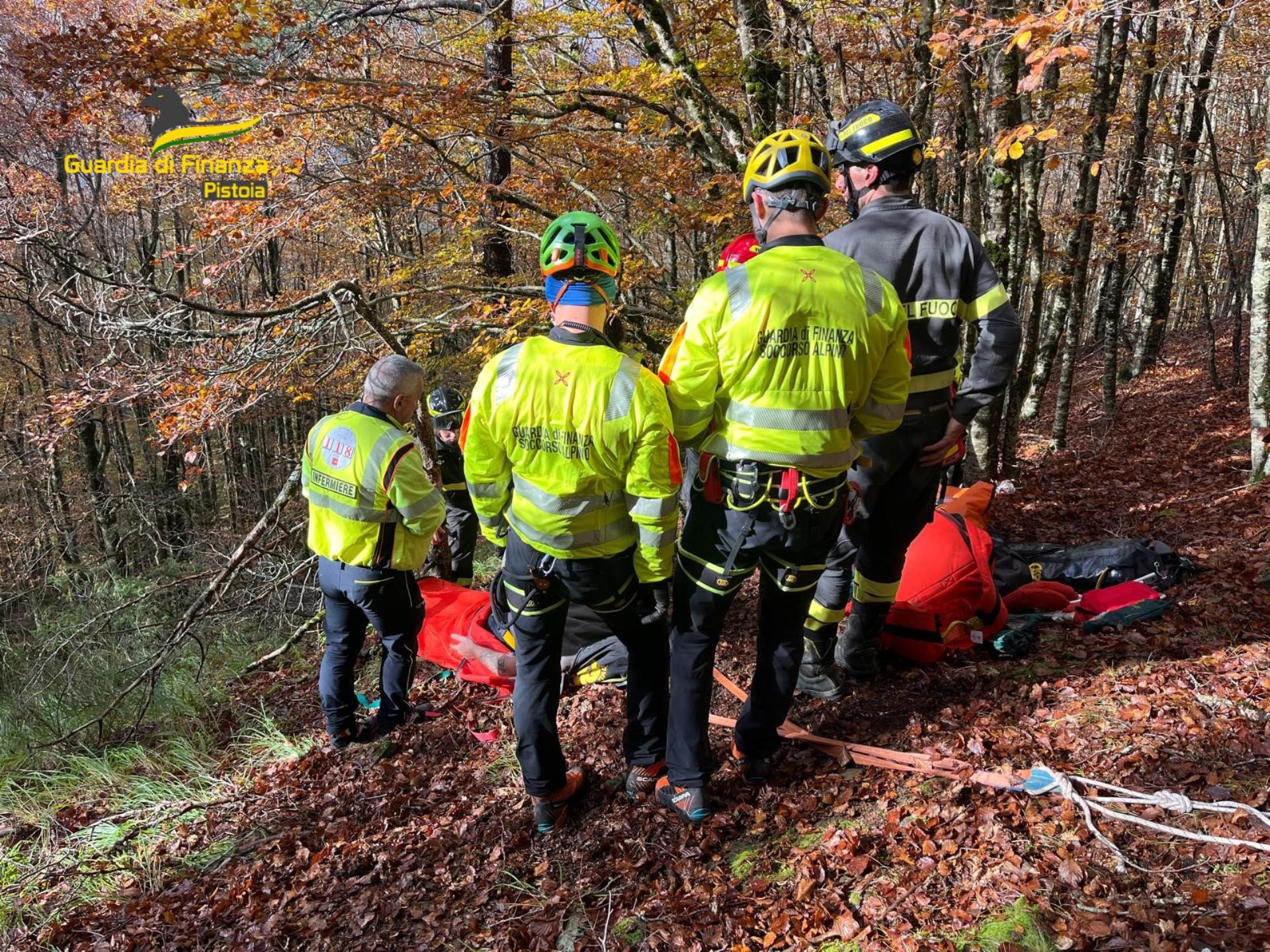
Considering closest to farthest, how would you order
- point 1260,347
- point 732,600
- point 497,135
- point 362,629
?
point 732,600, point 362,629, point 1260,347, point 497,135

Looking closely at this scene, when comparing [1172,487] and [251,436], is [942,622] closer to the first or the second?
[1172,487]

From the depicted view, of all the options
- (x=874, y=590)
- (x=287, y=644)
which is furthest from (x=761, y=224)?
(x=287, y=644)

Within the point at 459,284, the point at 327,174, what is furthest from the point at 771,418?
the point at 327,174

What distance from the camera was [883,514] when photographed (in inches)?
137

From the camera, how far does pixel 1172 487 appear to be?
6.92 m

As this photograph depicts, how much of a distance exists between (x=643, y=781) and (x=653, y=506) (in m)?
1.41

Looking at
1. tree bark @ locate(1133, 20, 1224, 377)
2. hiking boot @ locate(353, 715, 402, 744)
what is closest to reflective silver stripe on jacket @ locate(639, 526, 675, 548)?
hiking boot @ locate(353, 715, 402, 744)

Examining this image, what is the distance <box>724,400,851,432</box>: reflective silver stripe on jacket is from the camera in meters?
2.67

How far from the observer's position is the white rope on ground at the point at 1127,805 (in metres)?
2.30

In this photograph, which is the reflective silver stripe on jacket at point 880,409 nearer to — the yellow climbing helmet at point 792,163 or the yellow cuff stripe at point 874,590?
the yellow climbing helmet at point 792,163

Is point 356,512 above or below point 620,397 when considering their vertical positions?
below

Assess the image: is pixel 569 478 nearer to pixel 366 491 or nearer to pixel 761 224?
pixel 761 224

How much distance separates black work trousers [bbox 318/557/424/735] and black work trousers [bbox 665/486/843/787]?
1894 mm

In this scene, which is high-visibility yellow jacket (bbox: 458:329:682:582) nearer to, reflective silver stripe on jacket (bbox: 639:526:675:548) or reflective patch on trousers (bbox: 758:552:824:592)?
reflective silver stripe on jacket (bbox: 639:526:675:548)
